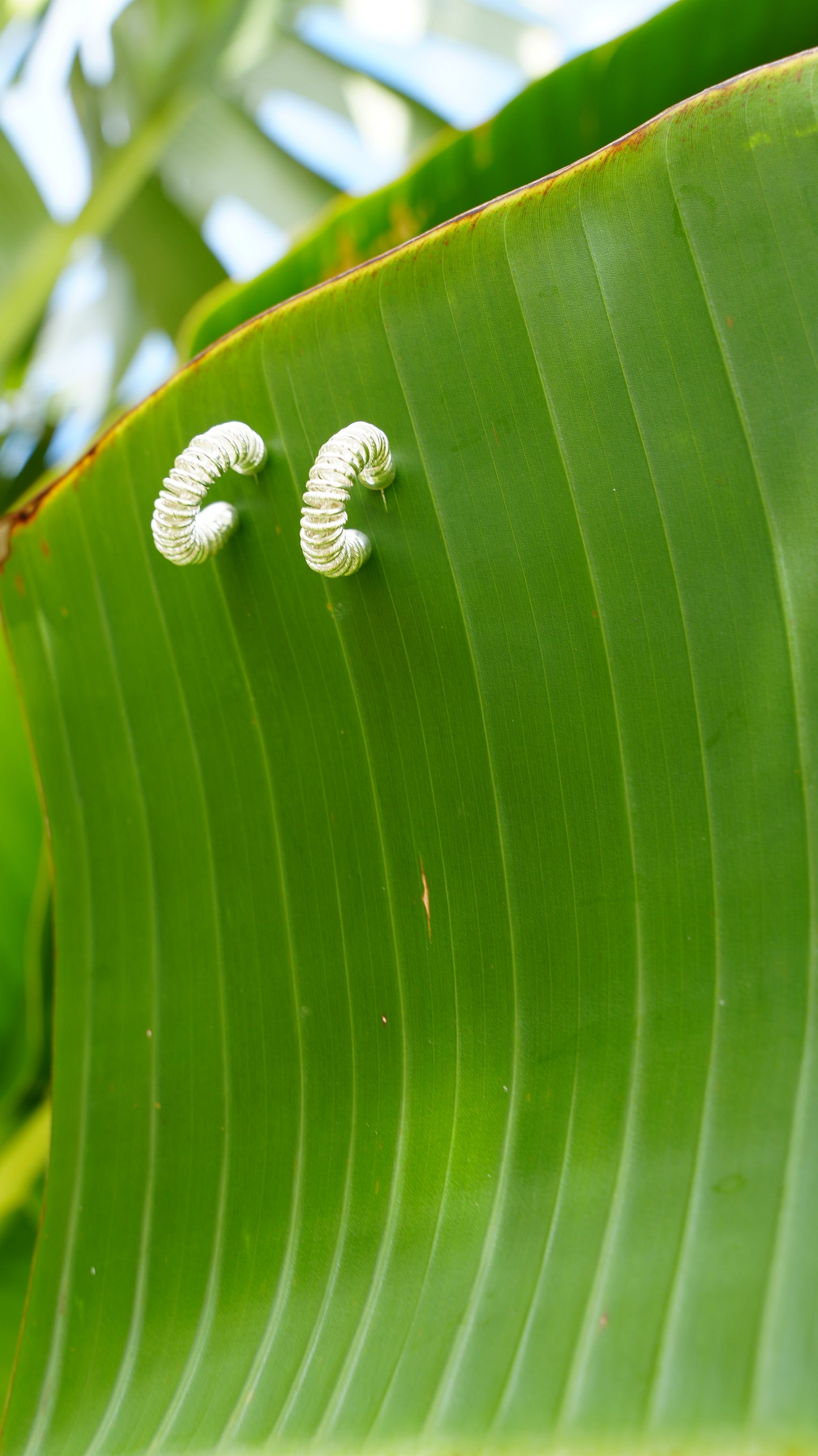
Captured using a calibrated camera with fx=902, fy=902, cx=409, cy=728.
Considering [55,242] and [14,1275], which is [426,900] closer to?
[14,1275]

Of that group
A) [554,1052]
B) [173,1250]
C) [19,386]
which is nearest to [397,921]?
[554,1052]

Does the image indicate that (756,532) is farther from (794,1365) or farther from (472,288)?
(794,1365)

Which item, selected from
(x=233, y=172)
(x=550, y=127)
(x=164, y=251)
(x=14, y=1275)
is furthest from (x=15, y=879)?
(x=233, y=172)

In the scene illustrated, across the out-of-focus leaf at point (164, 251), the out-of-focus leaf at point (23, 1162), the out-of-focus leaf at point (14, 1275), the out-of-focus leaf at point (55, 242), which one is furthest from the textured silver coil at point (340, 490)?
the out-of-focus leaf at point (164, 251)

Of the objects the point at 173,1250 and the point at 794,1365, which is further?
the point at 173,1250

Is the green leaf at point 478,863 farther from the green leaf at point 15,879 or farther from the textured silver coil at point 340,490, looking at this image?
the green leaf at point 15,879

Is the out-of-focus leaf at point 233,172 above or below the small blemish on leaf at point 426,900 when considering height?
above
